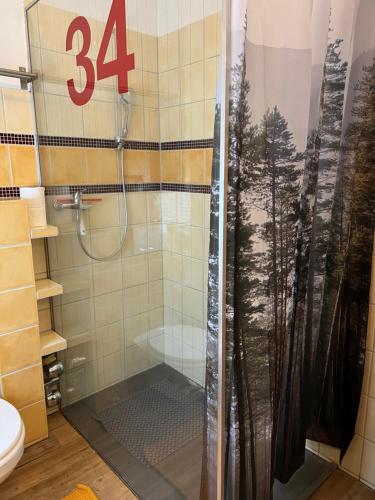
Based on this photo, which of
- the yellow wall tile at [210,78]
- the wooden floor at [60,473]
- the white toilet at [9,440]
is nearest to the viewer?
the white toilet at [9,440]

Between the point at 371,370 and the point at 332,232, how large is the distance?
0.60 meters

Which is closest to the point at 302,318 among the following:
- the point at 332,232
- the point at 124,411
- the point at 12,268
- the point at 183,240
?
the point at 332,232

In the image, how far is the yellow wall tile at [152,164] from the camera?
5.80 feet

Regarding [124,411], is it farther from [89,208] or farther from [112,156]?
[112,156]

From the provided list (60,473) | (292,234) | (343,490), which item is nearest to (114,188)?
(292,234)

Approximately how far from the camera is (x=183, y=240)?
1.80 metres

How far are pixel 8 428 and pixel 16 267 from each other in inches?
25.8

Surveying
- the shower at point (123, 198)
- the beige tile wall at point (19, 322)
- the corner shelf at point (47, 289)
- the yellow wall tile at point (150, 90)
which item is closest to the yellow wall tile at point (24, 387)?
the beige tile wall at point (19, 322)

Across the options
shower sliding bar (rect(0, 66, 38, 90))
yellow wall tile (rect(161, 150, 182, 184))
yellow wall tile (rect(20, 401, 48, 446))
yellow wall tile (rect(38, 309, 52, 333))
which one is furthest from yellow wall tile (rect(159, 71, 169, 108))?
yellow wall tile (rect(20, 401, 48, 446))

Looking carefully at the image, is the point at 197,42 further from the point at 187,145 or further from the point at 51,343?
the point at 51,343

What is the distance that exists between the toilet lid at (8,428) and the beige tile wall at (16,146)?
96 centimetres

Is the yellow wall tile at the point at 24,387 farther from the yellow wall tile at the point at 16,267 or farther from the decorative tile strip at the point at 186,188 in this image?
the decorative tile strip at the point at 186,188

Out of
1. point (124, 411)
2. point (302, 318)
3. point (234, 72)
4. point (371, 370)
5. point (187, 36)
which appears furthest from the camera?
point (124, 411)

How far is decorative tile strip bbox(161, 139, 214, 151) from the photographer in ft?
5.26
